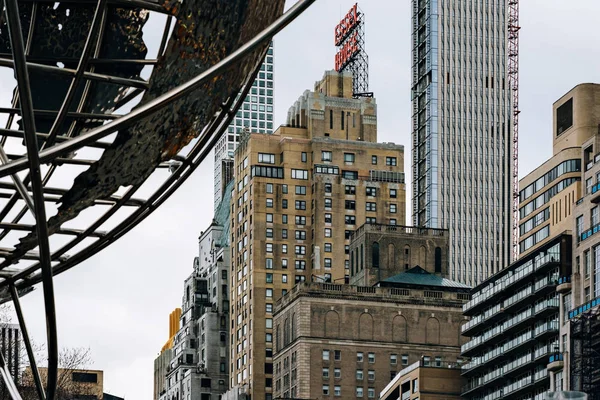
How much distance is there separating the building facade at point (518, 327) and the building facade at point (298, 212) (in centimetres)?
3357

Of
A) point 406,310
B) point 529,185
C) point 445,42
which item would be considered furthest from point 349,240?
point 445,42

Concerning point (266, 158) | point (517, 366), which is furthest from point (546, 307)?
point (266, 158)

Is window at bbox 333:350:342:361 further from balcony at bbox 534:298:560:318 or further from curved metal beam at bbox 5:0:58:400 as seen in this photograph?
curved metal beam at bbox 5:0:58:400

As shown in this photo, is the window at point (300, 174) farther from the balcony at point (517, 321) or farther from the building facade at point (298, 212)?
the balcony at point (517, 321)

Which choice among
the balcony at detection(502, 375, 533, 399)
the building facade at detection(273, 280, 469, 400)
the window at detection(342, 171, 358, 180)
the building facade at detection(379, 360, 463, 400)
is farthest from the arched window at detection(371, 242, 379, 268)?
the balcony at detection(502, 375, 533, 399)

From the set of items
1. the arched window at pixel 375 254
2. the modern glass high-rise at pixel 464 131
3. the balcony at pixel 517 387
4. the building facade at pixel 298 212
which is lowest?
the balcony at pixel 517 387

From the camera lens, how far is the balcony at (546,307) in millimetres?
96625

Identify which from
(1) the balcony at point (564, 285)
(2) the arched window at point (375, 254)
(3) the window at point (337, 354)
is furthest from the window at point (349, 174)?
(1) the balcony at point (564, 285)

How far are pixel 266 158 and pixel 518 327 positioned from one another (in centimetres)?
5023

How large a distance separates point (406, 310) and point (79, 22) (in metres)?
120

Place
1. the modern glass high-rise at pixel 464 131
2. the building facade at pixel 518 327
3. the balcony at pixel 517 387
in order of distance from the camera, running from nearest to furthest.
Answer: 1. the building facade at pixel 518 327
2. the balcony at pixel 517 387
3. the modern glass high-rise at pixel 464 131

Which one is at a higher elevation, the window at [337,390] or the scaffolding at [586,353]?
the window at [337,390]

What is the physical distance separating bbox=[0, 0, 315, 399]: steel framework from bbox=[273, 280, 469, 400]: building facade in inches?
4563

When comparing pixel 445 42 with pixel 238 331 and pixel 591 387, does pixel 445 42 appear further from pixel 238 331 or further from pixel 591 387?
pixel 591 387
